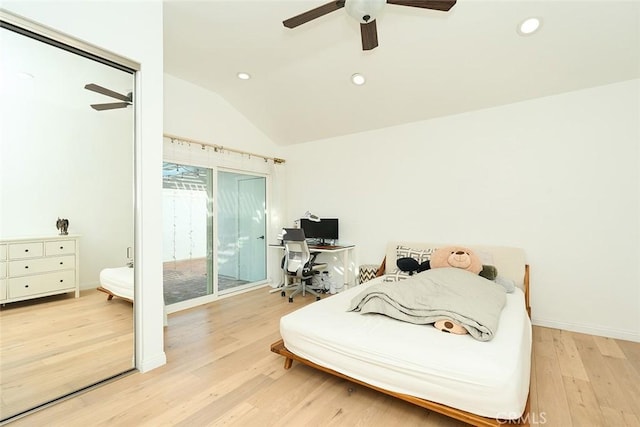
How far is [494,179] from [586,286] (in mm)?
1363

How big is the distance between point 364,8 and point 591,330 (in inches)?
141

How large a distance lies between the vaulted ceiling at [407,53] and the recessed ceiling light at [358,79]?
50 millimetres

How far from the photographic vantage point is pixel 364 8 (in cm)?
181

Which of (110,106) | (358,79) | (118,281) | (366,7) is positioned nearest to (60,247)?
(118,281)

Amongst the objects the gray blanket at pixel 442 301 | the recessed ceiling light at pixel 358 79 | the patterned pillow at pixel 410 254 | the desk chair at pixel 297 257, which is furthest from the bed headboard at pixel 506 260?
the recessed ceiling light at pixel 358 79

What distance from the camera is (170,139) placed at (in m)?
3.47

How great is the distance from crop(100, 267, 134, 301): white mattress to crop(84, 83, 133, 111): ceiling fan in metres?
1.21

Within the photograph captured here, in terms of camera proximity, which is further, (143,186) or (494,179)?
(494,179)

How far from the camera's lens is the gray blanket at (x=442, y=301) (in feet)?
5.99

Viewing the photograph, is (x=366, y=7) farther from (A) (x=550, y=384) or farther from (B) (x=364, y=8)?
(A) (x=550, y=384)

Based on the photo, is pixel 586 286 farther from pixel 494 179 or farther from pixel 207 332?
pixel 207 332

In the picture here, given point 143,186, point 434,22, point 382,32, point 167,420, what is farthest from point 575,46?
point 167,420

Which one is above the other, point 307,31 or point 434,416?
point 307,31

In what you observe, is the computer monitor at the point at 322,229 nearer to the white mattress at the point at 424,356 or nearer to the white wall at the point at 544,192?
the white wall at the point at 544,192
